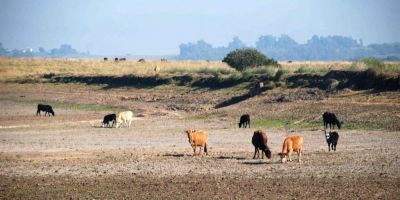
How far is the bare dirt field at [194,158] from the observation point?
2078 centimetres

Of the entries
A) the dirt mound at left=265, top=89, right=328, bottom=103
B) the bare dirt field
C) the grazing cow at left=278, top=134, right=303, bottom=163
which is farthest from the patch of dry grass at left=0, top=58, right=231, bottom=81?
A: the grazing cow at left=278, top=134, right=303, bottom=163

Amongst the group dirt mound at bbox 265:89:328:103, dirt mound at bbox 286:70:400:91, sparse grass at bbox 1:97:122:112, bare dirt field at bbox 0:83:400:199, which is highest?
dirt mound at bbox 286:70:400:91

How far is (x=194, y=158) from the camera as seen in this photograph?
27406mm

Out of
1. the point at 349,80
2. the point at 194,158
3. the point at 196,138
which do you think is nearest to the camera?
the point at 194,158

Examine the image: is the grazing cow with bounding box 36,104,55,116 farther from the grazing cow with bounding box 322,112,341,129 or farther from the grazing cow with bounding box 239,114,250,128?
the grazing cow with bounding box 322,112,341,129

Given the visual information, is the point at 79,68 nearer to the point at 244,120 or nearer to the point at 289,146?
the point at 244,120

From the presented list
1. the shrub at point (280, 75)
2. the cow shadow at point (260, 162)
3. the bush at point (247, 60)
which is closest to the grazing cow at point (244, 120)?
the cow shadow at point (260, 162)

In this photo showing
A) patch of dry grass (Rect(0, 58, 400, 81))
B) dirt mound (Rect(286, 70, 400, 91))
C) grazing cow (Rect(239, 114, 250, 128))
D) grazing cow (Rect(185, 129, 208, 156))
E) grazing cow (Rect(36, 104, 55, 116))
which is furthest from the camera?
patch of dry grass (Rect(0, 58, 400, 81))

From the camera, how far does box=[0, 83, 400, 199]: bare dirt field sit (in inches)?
818

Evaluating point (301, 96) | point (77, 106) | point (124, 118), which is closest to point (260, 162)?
point (124, 118)

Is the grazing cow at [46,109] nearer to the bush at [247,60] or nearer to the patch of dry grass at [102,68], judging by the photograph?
the patch of dry grass at [102,68]

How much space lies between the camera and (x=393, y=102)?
43406 mm

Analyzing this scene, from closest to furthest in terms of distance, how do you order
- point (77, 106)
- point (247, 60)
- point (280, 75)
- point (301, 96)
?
point (301, 96) → point (280, 75) → point (77, 106) → point (247, 60)

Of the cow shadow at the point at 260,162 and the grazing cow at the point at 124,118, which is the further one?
the grazing cow at the point at 124,118
